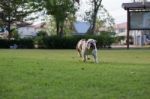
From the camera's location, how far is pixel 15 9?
6606 cm

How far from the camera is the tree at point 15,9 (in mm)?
64981

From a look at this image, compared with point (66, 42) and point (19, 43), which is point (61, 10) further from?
point (66, 42)

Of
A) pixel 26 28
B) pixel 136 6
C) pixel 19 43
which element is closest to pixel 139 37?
pixel 26 28

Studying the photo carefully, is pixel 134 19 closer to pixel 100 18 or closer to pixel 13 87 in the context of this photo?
pixel 100 18

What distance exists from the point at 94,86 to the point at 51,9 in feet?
174

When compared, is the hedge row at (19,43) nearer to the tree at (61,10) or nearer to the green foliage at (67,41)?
the green foliage at (67,41)

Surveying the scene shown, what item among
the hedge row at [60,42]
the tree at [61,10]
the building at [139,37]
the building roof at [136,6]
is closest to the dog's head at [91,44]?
the building roof at [136,6]

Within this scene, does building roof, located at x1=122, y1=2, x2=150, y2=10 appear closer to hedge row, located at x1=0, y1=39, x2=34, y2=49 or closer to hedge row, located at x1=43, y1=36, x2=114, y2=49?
hedge row, located at x1=43, y1=36, x2=114, y2=49

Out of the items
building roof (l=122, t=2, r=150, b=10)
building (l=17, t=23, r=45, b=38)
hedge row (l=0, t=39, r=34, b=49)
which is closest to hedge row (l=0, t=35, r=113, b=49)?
hedge row (l=0, t=39, r=34, b=49)

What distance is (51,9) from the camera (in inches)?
2485

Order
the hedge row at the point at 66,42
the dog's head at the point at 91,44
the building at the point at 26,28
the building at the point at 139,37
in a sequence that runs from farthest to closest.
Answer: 1. the building at the point at 139,37
2. the building at the point at 26,28
3. the hedge row at the point at 66,42
4. the dog's head at the point at 91,44

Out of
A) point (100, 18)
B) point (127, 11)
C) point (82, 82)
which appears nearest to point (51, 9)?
point (127, 11)

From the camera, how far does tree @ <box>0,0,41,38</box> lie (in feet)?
213

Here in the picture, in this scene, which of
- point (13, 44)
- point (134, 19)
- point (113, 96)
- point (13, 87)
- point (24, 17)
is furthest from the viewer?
point (24, 17)
